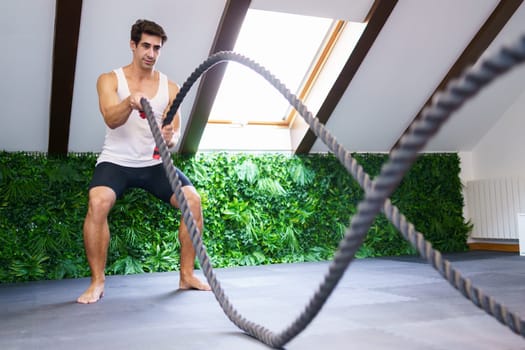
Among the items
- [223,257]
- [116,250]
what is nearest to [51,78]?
[116,250]

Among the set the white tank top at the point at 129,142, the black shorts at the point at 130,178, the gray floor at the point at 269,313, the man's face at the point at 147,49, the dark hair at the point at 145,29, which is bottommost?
the gray floor at the point at 269,313

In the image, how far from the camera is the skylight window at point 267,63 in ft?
13.9

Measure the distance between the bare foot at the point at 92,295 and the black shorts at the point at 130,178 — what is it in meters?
0.45

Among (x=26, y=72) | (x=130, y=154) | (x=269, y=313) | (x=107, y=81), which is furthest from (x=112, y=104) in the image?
(x=269, y=313)

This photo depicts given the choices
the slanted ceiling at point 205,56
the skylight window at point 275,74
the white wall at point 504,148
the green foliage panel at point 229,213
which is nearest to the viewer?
the slanted ceiling at point 205,56

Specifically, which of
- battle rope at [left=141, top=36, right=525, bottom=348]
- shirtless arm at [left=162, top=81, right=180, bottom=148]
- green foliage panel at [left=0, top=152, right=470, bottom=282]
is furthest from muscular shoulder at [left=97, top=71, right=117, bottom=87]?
green foliage panel at [left=0, top=152, right=470, bottom=282]

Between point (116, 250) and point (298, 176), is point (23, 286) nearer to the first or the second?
point (116, 250)

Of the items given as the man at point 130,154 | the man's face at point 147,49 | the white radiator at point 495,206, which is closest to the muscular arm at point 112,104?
the man at point 130,154

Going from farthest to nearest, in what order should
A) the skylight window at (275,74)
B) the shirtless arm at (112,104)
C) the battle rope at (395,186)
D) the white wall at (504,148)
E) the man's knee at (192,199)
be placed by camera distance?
1. the white wall at (504,148)
2. the skylight window at (275,74)
3. the man's knee at (192,199)
4. the shirtless arm at (112,104)
5. the battle rope at (395,186)

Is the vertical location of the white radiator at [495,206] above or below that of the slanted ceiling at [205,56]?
below

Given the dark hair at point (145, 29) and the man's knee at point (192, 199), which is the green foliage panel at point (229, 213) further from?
the dark hair at point (145, 29)

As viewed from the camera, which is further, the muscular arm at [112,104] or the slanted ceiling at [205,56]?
the slanted ceiling at [205,56]

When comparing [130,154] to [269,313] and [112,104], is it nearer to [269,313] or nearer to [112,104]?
[112,104]

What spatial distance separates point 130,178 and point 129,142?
183 millimetres
